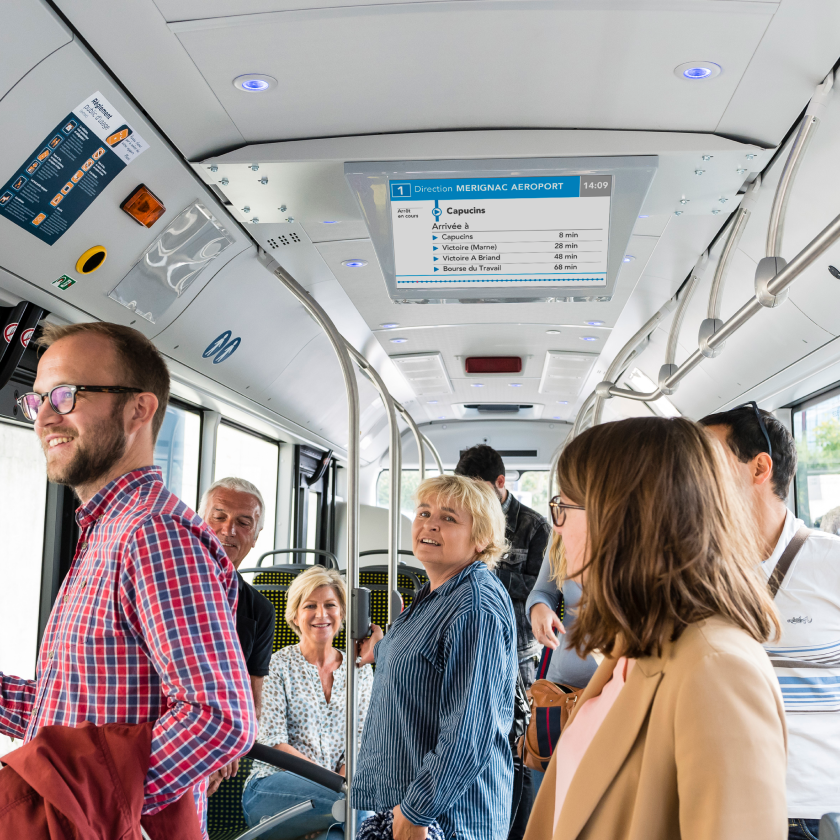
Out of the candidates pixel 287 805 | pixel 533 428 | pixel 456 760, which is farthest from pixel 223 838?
pixel 533 428

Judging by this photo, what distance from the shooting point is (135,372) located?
1696 mm

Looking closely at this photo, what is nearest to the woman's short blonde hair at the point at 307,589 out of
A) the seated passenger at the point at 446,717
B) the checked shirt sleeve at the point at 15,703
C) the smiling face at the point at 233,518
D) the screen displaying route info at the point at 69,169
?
the smiling face at the point at 233,518

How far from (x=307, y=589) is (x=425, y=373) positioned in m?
3.52

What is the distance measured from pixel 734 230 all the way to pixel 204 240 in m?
2.08

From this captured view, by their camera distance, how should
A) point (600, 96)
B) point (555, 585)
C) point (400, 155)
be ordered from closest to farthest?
point (600, 96)
point (400, 155)
point (555, 585)

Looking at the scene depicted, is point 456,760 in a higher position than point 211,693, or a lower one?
lower

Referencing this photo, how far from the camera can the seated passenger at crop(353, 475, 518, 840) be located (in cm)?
216

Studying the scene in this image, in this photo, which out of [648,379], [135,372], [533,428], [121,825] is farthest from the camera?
[533,428]

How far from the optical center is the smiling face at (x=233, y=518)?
3.30 m

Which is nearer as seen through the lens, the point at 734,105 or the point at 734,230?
the point at 734,105

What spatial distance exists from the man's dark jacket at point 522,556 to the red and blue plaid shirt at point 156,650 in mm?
2885

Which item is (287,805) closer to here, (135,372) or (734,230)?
(135,372)

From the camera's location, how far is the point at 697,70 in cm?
219

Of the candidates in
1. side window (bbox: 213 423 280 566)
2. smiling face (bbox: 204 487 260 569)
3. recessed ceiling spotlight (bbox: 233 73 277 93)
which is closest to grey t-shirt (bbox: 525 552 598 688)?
smiling face (bbox: 204 487 260 569)
